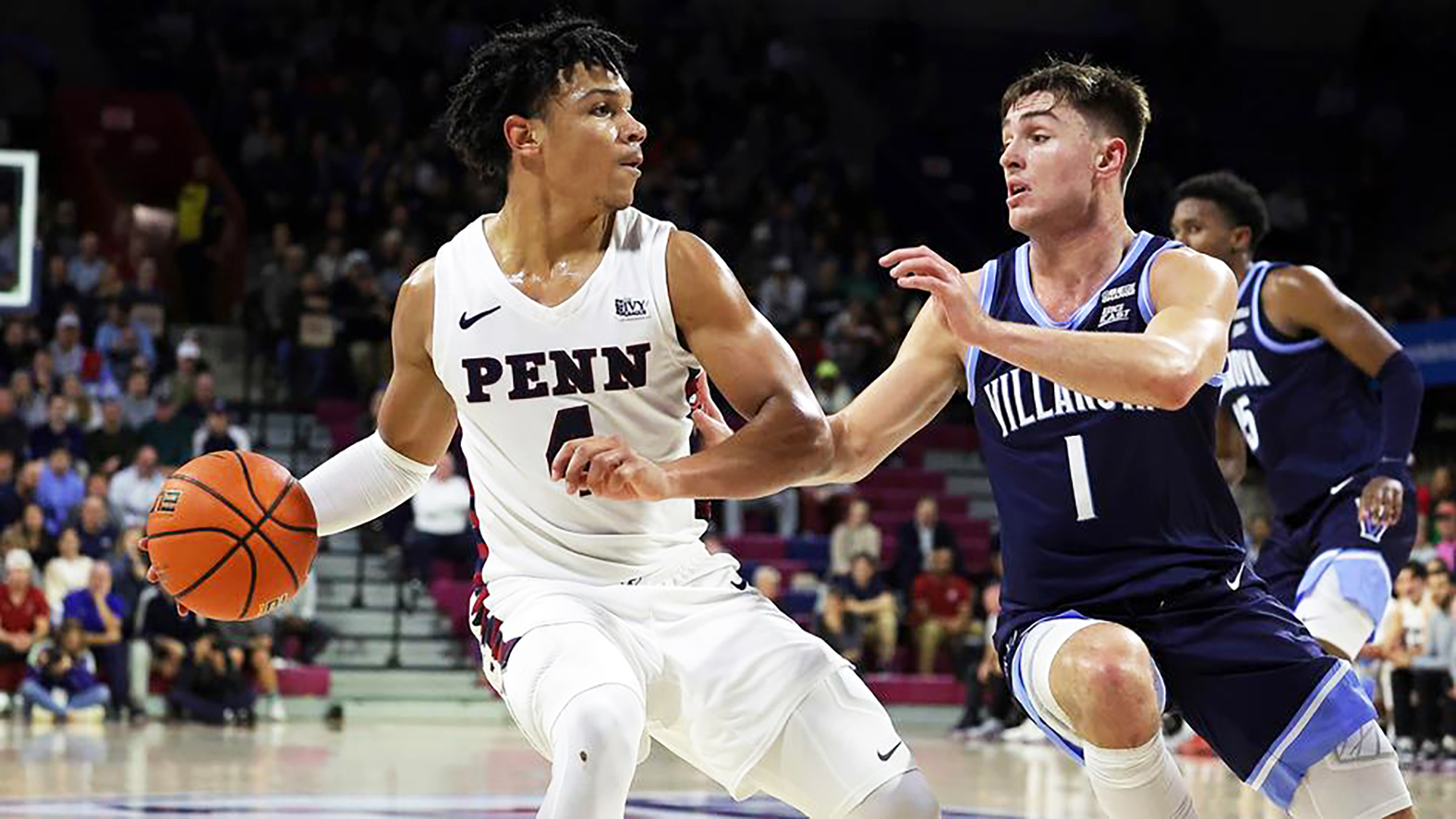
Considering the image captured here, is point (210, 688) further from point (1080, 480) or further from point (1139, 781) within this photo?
point (1139, 781)

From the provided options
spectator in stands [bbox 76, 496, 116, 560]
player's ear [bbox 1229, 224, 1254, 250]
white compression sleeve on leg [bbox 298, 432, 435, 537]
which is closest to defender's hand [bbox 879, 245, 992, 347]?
white compression sleeve on leg [bbox 298, 432, 435, 537]

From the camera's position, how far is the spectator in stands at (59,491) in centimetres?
1501

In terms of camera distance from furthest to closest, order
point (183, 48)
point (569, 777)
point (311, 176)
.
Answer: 1. point (183, 48)
2. point (311, 176)
3. point (569, 777)

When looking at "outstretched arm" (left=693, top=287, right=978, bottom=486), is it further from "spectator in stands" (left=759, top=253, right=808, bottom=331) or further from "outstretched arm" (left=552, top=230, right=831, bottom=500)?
"spectator in stands" (left=759, top=253, right=808, bottom=331)

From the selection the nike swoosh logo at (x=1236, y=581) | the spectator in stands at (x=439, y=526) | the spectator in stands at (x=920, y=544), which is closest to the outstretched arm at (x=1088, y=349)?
the nike swoosh logo at (x=1236, y=581)

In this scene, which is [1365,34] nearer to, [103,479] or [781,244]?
[781,244]

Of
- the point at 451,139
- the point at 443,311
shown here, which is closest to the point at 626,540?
the point at 443,311

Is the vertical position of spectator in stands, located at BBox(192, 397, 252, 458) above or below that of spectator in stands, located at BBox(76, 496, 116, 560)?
above

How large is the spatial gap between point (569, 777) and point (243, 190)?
1736 cm

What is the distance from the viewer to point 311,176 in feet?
65.6

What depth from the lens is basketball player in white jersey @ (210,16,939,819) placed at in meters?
4.36

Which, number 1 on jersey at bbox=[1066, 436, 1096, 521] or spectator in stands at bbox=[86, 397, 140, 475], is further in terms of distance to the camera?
spectator in stands at bbox=[86, 397, 140, 475]

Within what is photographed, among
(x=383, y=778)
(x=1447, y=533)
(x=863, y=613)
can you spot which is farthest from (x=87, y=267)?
(x=1447, y=533)

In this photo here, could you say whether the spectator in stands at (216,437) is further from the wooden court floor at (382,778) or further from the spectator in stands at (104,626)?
the wooden court floor at (382,778)
